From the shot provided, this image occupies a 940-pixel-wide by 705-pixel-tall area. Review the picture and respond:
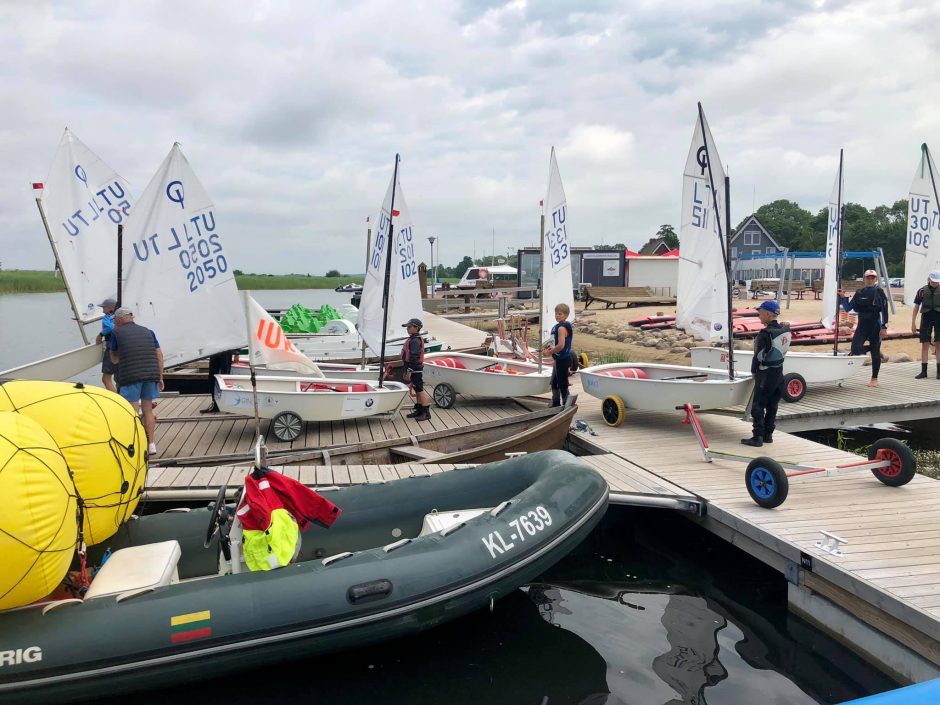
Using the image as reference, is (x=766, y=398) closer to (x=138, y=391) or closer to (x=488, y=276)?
(x=138, y=391)

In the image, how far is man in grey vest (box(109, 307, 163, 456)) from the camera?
645 cm

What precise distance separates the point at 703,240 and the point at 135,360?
6264 mm

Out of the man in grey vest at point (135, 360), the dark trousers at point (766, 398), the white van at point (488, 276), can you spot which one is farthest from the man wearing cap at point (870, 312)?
the white van at point (488, 276)

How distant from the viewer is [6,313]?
39312 millimetres

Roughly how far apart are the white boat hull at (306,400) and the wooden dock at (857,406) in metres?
4.05

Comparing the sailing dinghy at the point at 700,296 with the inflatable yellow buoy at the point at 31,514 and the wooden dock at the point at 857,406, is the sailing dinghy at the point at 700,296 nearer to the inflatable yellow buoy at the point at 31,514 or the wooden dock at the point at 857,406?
the wooden dock at the point at 857,406

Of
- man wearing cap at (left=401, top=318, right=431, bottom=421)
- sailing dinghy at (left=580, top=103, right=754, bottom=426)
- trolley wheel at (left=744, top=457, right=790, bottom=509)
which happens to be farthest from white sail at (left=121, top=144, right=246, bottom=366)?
trolley wheel at (left=744, top=457, right=790, bottom=509)

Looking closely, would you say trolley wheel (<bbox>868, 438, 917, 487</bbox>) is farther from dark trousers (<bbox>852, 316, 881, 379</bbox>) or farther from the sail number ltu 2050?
dark trousers (<bbox>852, 316, 881, 379</bbox>)

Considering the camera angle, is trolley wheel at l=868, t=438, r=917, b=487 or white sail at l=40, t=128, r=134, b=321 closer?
trolley wheel at l=868, t=438, r=917, b=487

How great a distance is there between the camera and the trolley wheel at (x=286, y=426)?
7527 millimetres

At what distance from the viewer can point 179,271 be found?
7.80 m

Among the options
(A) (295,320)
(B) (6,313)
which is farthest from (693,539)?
(B) (6,313)

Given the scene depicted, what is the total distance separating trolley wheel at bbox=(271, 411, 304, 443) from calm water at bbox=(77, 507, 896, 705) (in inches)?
132

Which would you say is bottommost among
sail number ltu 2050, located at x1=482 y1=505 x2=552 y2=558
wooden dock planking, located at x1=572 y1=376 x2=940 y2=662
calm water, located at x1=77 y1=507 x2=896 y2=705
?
calm water, located at x1=77 y1=507 x2=896 y2=705
